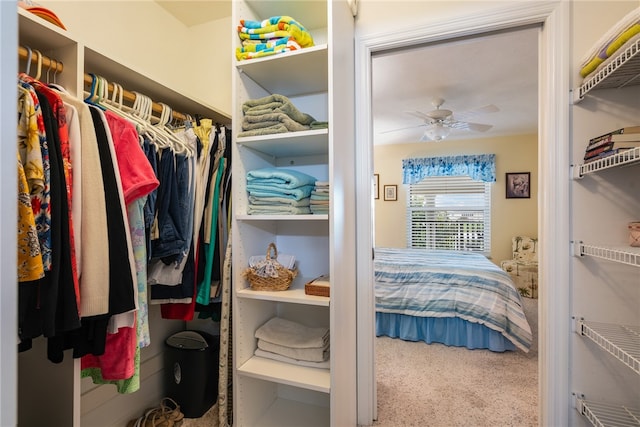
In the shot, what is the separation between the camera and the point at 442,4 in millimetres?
1521

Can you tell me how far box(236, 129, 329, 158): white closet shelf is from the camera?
1325mm

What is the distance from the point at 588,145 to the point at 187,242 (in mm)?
1832

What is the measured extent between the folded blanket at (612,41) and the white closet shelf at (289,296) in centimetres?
144

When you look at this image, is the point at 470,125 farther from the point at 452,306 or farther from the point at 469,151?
the point at 452,306

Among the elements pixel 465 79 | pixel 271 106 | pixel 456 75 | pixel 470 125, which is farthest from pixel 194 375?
pixel 470 125

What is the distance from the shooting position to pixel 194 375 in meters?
1.65

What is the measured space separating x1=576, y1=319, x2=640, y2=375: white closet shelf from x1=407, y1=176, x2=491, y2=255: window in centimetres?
398

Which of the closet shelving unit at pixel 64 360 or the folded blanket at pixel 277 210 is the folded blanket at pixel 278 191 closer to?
the folded blanket at pixel 277 210

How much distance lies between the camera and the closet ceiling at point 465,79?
2.46m

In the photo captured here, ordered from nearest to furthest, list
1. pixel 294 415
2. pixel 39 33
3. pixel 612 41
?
pixel 39 33
pixel 612 41
pixel 294 415

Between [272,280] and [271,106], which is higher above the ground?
[271,106]

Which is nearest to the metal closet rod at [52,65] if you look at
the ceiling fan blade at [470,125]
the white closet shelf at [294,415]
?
the white closet shelf at [294,415]

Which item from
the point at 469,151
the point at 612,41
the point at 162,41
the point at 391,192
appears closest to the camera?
the point at 612,41

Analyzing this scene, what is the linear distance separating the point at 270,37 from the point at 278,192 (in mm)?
716
